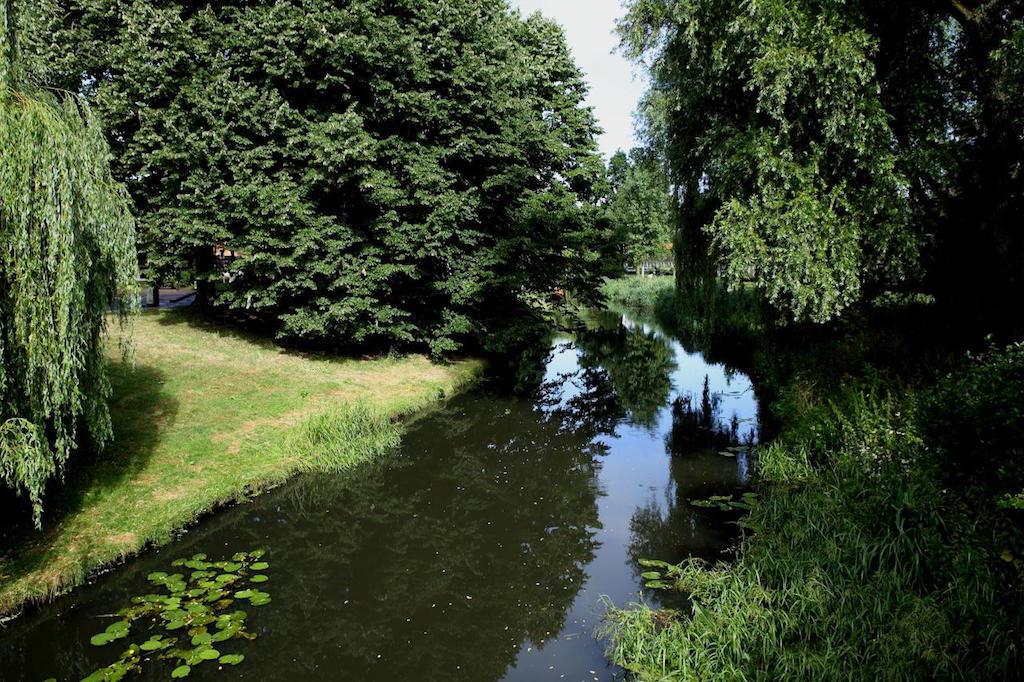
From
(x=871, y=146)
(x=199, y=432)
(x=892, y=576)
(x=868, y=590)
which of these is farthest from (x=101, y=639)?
(x=871, y=146)

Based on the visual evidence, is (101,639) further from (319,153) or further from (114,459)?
(319,153)

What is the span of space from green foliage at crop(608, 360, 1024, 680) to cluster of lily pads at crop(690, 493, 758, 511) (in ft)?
4.83

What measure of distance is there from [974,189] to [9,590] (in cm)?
1708

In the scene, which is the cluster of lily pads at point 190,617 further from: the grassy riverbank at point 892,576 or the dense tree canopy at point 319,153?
the dense tree canopy at point 319,153

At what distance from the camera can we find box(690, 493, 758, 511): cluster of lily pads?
10922 millimetres

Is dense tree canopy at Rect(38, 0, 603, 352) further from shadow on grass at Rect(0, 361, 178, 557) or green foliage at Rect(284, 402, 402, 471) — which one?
shadow on grass at Rect(0, 361, 178, 557)

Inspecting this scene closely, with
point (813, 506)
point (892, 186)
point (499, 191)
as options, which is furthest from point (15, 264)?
point (499, 191)

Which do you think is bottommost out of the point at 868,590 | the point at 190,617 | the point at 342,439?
the point at 190,617

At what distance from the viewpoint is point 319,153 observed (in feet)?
60.5

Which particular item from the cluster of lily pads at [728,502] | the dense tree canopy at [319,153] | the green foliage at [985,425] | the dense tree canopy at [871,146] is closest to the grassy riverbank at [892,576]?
the green foliage at [985,425]

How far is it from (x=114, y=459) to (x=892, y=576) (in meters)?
12.7

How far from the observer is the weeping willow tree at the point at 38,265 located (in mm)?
7367

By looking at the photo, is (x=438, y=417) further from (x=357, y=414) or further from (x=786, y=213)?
(x=786, y=213)

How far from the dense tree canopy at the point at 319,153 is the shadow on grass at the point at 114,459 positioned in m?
5.70
